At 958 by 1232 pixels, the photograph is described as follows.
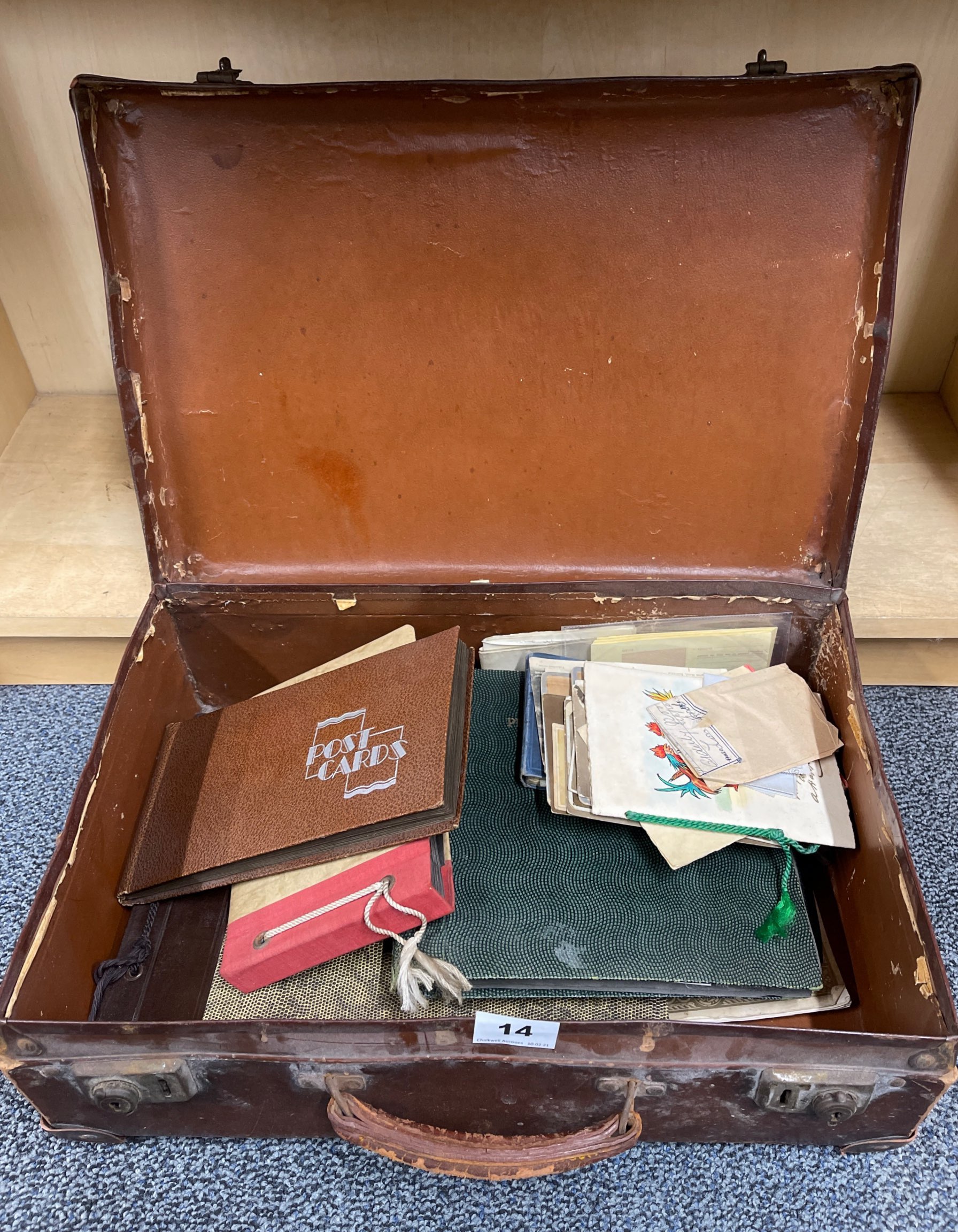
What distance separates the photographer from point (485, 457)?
110 centimetres

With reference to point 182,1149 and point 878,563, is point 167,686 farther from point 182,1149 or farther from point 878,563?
point 878,563

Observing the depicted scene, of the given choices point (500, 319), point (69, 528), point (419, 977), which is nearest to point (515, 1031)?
point (419, 977)

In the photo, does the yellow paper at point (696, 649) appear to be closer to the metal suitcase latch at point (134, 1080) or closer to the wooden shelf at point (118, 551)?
the wooden shelf at point (118, 551)

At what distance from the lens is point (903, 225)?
1.44 meters

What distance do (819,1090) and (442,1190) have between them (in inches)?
16.4

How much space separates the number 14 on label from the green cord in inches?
9.9

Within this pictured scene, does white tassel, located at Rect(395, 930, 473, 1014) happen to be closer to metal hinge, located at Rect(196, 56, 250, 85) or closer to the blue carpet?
the blue carpet

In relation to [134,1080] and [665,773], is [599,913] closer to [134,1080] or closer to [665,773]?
[665,773]

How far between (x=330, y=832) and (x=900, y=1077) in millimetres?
556

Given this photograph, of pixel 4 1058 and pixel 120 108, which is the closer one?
pixel 4 1058

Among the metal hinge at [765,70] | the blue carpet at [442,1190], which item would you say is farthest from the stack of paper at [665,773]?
the metal hinge at [765,70]

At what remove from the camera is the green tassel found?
0.90 m

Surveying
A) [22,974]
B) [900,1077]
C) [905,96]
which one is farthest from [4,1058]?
[905,96]

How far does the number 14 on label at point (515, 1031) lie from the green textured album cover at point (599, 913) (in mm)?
100
